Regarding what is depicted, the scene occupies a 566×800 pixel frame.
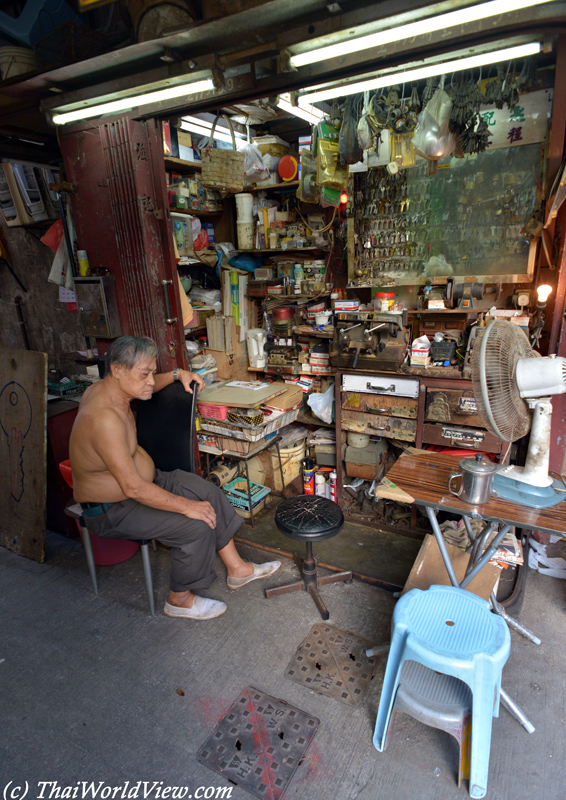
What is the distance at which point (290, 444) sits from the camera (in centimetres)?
380

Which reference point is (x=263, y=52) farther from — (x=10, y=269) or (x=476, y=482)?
(x=10, y=269)

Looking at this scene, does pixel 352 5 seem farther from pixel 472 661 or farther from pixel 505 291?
pixel 472 661

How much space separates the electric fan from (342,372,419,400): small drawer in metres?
1.19

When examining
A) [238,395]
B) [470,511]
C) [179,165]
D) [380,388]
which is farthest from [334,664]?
[179,165]

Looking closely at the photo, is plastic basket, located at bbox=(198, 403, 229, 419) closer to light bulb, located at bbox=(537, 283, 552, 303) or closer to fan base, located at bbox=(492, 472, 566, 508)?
fan base, located at bbox=(492, 472, 566, 508)

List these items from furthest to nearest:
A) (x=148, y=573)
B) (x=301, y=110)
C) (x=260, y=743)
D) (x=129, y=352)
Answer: (x=301, y=110) < (x=148, y=573) < (x=129, y=352) < (x=260, y=743)

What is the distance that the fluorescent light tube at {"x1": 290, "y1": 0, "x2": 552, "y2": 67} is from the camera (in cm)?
169

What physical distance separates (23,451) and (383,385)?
2677 millimetres

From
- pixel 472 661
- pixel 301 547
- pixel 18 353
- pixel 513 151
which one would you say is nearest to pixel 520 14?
pixel 513 151

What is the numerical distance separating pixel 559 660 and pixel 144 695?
212cm

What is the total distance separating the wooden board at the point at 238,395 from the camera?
3.22 m

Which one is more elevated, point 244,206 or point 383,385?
point 244,206

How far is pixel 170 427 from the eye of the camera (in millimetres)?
2781

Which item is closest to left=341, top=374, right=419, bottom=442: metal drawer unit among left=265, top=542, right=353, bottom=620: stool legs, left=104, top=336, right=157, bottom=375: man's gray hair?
left=265, top=542, right=353, bottom=620: stool legs
